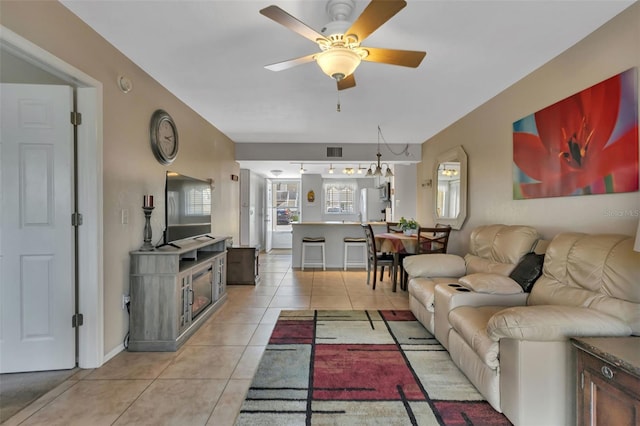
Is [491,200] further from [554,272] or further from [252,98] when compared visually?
Result: [252,98]

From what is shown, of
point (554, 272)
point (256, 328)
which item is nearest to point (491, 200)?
point (554, 272)

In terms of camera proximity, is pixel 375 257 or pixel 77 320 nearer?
pixel 77 320

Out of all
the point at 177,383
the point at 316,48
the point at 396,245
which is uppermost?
the point at 316,48

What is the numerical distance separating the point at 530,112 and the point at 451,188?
1.84 meters

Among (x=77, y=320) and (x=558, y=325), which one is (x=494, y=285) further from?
(x=77, y=320)

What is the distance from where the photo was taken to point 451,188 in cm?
461

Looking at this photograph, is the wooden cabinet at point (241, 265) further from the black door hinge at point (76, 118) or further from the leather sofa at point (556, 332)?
the leather sofa at point (556, 332)

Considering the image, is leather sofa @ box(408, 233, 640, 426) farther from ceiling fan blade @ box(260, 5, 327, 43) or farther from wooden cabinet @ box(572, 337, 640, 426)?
ceiling fan blade @ box(260, 5, 327, 43)

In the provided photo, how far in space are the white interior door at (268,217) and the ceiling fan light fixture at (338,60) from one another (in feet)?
25.3

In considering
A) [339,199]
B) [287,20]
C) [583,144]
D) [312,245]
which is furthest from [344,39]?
[339,199]

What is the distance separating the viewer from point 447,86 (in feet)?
10.6

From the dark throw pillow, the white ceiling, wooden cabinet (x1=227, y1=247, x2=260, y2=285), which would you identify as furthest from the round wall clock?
the dark throw pillow

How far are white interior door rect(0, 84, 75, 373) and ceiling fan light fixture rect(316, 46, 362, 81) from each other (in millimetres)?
1912

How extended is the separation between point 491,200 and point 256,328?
3018mm
